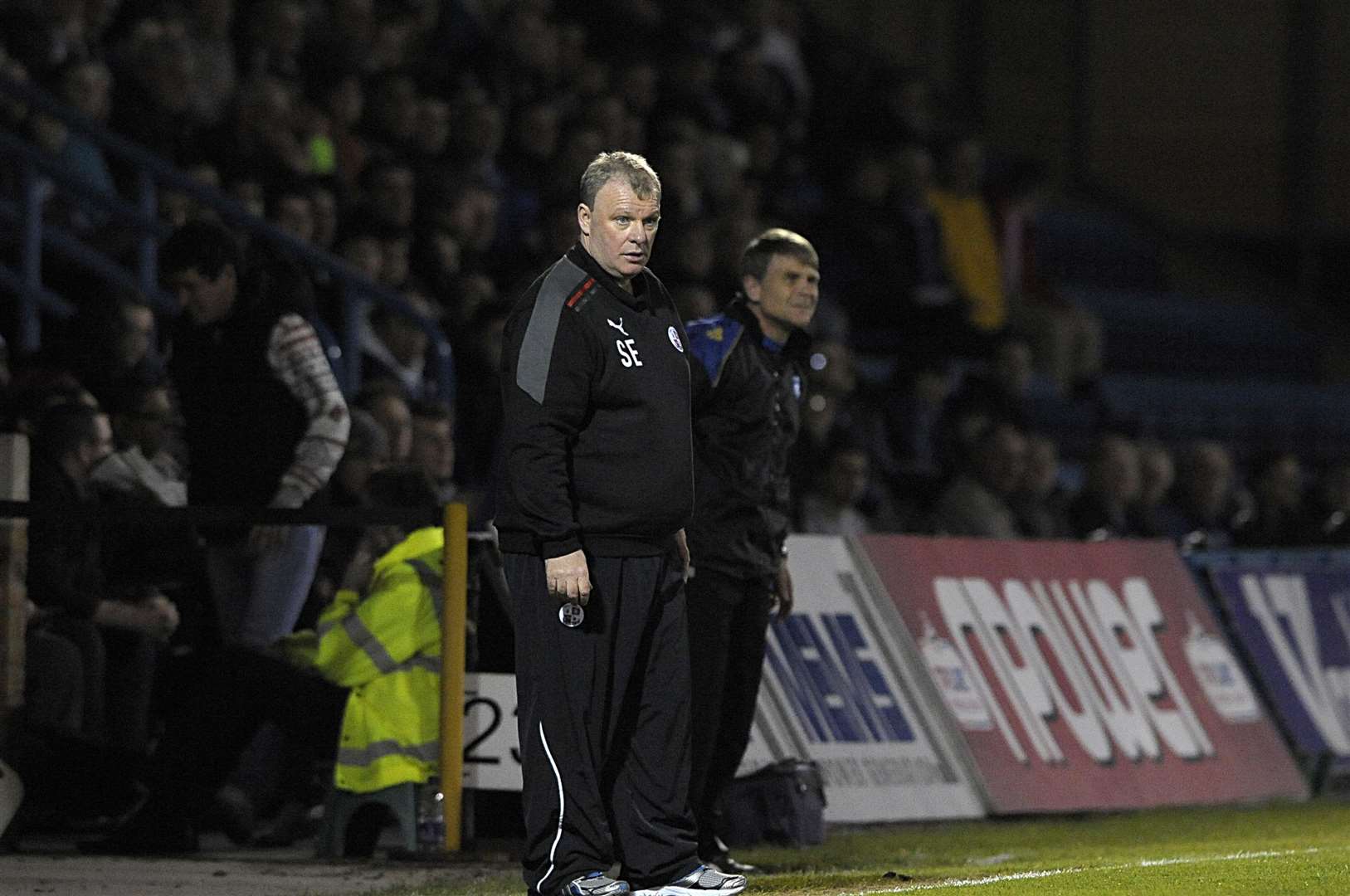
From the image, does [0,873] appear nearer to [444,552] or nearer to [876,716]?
[444,552]

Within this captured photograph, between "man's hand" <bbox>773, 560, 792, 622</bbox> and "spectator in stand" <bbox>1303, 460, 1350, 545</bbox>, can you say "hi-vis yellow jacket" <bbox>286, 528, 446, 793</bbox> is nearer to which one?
"man's hand" <bbox>773, 560, 792, 622</bbox>

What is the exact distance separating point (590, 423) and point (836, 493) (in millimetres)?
6184

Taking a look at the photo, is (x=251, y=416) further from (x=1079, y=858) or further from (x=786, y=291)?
(x=1079, y=858)

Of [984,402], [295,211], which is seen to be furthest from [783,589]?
[984,402]

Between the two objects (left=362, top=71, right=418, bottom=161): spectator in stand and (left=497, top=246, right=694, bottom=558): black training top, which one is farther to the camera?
(left=362, top=71, right=418, bottom=161): spectator in stand

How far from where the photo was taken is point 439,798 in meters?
8.62

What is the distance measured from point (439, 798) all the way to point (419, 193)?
6156 millimetres

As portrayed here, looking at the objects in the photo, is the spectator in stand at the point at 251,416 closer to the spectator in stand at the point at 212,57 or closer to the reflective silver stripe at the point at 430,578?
the reflective silver stripe at the point at 430,578

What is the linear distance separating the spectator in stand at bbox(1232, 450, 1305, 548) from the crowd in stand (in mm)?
31

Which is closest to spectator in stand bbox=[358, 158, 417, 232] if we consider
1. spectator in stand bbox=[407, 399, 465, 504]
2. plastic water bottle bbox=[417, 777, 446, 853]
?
spectator in stand bbox=[407, 399, 465, 504]

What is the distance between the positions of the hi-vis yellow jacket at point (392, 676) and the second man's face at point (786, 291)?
1508mm

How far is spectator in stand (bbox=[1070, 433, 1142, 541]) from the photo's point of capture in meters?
14.0

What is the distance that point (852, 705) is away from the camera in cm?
1044

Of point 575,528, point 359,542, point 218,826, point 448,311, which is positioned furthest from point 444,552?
point 448,311
